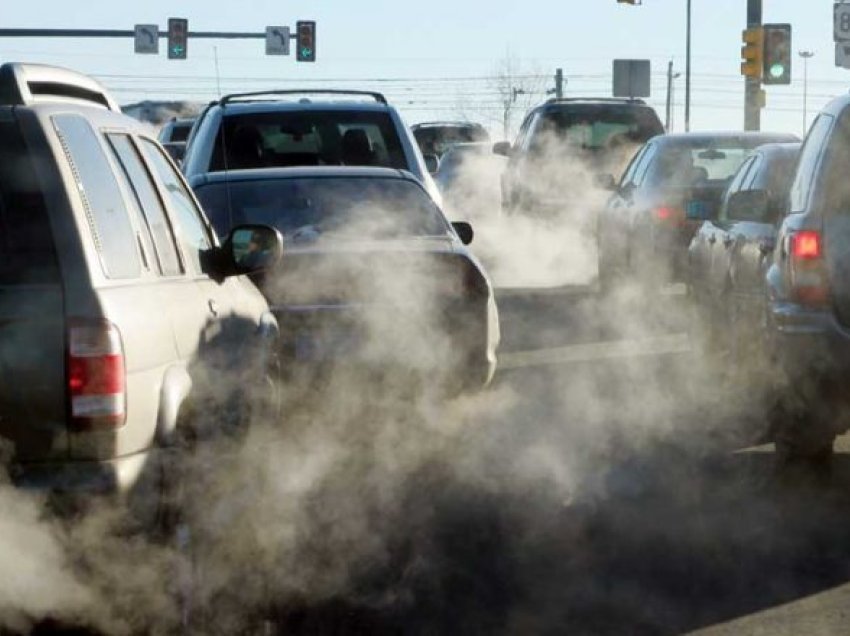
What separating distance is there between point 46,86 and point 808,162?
174 inches

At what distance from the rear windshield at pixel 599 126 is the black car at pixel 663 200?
792cm

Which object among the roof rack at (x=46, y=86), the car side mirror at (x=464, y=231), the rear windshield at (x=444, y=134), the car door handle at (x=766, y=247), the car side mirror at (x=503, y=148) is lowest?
the rear windshield at (x=444, y=134)

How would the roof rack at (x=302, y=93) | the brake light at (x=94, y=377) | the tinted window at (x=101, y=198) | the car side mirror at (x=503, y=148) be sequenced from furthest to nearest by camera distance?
the car side mirror at (x=503, y=148) < the roof rack at (x=302, y=93) < the tinted window at (x=101, y=198) < the brake light at (x=94, y=377)

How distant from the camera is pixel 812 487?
9688 millimetres

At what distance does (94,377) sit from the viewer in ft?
18.1

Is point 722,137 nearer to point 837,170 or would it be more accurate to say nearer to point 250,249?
point 837,170

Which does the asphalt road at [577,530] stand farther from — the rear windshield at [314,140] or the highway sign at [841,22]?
the highway sign at [841,22]

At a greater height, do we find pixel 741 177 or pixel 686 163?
pixel 741 177

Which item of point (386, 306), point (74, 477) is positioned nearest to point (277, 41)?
point (386, 306)

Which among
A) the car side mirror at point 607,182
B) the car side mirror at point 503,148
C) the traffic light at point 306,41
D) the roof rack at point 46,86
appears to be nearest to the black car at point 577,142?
the car side mirror at point 503,148

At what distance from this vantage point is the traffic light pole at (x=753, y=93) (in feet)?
109

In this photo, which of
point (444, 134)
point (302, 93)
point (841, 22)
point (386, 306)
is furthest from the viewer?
point (444, 134)

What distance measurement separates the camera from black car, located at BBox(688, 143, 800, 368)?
11047mm

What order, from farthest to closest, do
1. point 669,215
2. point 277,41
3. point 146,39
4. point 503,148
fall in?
point 277,41
point 146,39
point 503,148
point 669,215
